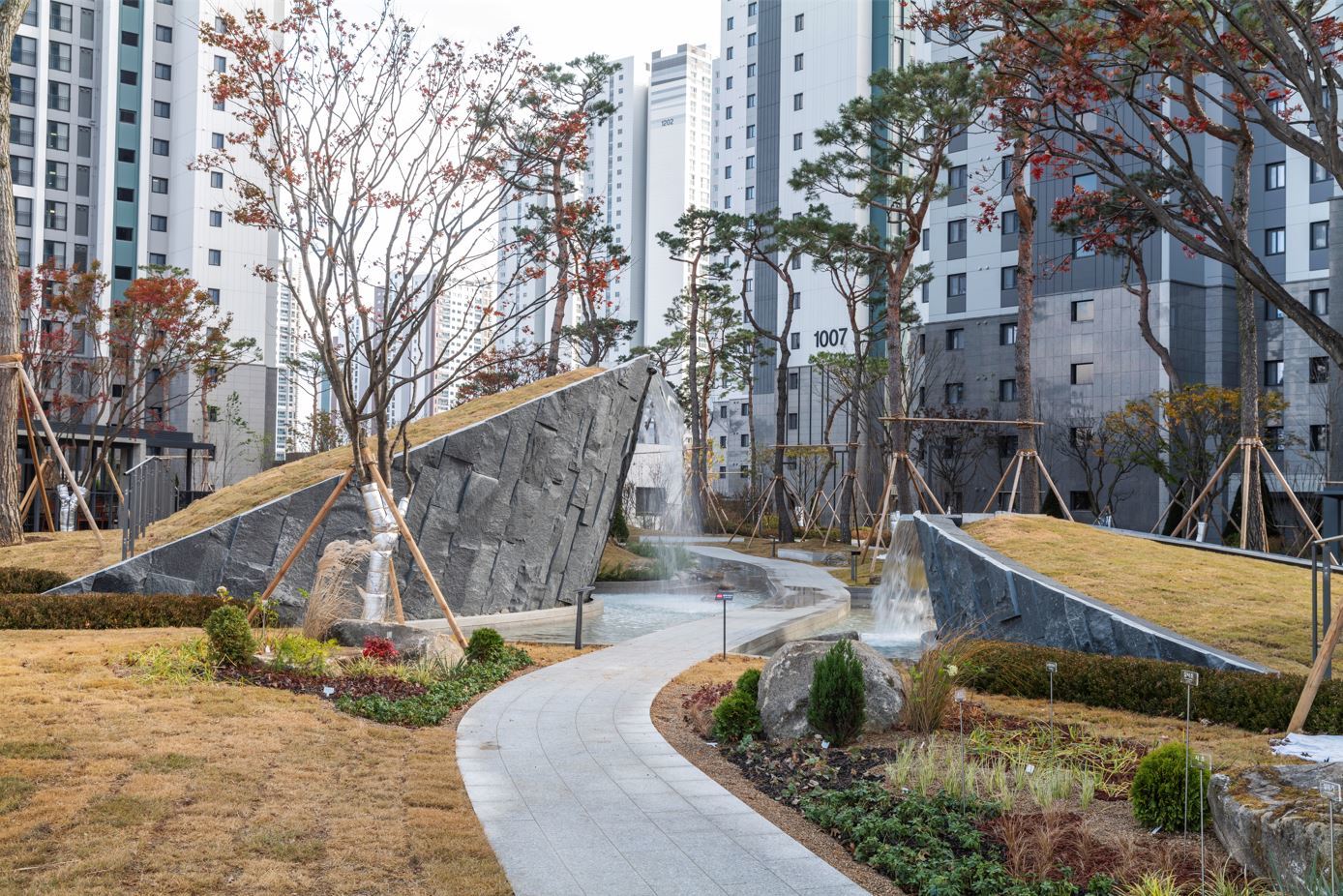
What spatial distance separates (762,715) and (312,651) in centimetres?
446

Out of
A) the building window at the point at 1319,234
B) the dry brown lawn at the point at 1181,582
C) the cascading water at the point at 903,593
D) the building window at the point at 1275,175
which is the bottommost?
the cascading water at the point at 903,593

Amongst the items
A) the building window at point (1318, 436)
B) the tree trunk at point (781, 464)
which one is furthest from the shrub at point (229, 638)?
the building window at point (1318, 436)

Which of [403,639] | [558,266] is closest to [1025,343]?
[558,266]

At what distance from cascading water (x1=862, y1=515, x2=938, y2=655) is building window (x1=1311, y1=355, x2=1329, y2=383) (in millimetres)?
22917

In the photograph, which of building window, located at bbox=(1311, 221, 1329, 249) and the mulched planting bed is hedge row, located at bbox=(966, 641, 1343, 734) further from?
building window, located at bbox=(1311, 221, 1329, 249)

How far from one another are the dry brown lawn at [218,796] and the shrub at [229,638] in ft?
2.07

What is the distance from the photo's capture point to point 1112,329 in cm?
3962

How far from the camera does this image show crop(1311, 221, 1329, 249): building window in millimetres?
35969

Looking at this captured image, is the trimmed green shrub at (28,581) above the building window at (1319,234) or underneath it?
underneath

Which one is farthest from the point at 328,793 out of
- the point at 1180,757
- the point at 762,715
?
the point at 1180,757

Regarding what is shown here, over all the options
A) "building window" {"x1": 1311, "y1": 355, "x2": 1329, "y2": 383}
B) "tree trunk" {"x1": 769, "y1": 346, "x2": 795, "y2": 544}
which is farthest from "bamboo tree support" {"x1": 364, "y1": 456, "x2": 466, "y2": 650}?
"building window" {"x1": 1311, "y1": 355, "x2": 1329, "y2": 383}

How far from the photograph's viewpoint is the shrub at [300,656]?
31.7ft

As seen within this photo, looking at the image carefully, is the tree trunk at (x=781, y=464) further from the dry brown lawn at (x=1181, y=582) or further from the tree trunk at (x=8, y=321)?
the tree trunk at (x=8, y=321)

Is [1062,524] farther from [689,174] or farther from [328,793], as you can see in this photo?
[689,174]
